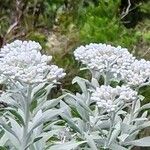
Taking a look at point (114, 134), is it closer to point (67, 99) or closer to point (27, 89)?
point (67, 99)

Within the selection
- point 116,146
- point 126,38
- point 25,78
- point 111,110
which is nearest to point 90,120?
point 116,146

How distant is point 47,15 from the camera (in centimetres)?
658

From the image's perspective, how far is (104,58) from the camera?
242 cm

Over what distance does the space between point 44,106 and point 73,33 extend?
2.47m

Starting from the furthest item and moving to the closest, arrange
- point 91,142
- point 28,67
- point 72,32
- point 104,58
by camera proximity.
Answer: point 72,32 < point 104,58 < point 91,142 < point 28,67

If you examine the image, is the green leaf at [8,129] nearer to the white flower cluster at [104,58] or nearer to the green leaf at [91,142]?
the green leaf at [91,142]

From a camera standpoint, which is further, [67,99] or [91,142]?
[67,99]

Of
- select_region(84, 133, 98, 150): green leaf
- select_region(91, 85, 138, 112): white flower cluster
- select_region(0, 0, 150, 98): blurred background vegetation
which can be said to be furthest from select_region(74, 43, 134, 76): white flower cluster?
select_region(0, 0, 150, 98): blurred background vegetation

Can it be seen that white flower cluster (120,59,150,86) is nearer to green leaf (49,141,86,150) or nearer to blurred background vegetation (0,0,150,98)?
green leaf (49,141,86,150)

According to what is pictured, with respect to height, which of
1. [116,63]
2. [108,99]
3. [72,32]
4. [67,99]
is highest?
[72,32]

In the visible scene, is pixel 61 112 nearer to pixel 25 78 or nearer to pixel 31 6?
pixel 25 78

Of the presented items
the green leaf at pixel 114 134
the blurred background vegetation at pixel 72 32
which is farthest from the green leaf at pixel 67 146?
the blurred background vegetation at pixel 72 32

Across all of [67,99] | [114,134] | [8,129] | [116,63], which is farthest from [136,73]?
[8,129]

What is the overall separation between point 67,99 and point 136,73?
1.39ft
